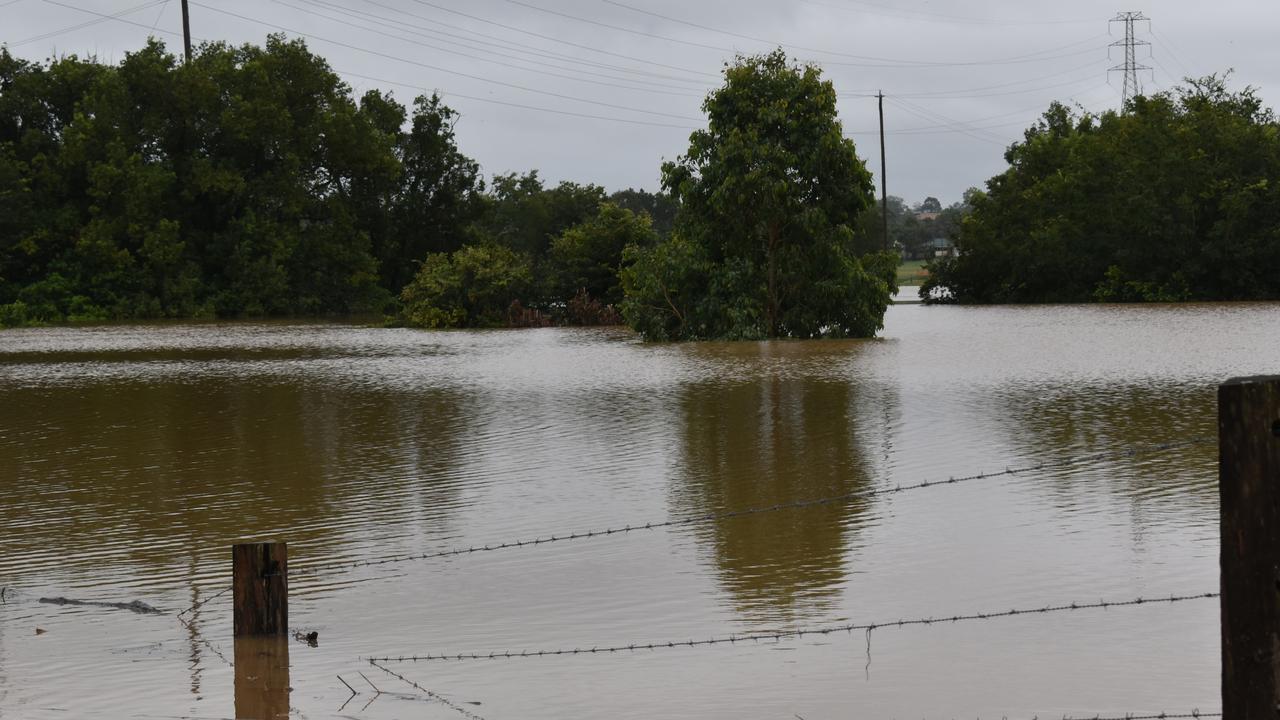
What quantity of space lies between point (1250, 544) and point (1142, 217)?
177ft

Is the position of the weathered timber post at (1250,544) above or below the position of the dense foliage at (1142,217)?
below

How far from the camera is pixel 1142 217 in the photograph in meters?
55.8

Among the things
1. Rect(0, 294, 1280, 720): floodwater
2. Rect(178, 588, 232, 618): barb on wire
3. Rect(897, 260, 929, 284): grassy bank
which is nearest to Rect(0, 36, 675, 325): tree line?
Rect(0, 294, 1280, 720): floodwater

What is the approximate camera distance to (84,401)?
22.2 meters

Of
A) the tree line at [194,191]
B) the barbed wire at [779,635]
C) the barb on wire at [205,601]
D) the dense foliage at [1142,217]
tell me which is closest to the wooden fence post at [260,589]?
the barbed wire at [779,635]

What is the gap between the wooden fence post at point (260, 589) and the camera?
709cm

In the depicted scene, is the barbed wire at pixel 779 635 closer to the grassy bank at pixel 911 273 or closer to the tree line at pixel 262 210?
the tree line at pixel 262 210

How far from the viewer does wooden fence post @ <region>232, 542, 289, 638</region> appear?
23.2ft

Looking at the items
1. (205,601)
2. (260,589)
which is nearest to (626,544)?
(205,601)

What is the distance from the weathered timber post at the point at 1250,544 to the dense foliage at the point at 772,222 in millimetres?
28691

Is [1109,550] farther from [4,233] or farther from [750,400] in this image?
[4,233]

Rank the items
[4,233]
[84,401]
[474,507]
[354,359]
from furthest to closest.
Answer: [4,233]
[354,359]
[84,401]
[474,507]

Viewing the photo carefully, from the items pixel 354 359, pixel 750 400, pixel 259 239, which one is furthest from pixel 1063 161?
pixel 750 400

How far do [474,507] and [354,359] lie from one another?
2051 centimetres
